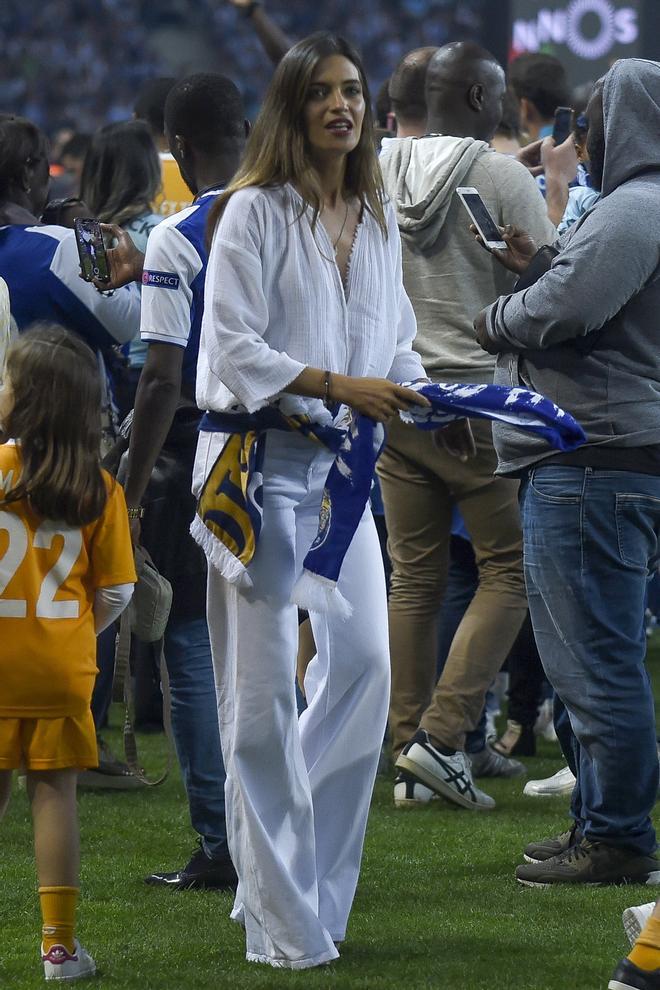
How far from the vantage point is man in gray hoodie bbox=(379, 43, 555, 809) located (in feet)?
15.7

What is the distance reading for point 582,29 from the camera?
986 cm

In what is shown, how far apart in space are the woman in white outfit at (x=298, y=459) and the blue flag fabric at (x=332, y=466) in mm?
32

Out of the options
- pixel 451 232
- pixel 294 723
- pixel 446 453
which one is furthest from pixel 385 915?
pixel 451 232

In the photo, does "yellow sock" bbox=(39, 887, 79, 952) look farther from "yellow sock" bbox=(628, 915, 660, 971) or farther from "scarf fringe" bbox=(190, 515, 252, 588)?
"yellow sock" bbox=(628, 915, 660, 971)

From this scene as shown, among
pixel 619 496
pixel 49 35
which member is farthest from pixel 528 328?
pixel 49 35

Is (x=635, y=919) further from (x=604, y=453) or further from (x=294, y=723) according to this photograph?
(x=604, y=453)

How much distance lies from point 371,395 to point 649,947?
109 centimetres

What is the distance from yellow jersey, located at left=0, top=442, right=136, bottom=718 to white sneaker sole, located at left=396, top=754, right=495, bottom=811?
1.90 metres

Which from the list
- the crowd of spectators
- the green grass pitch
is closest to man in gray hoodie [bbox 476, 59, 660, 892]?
the green grass pitch

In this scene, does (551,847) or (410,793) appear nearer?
(551,847)

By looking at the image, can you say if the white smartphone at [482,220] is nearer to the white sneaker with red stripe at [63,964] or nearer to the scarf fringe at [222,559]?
the scarf fringe at [222,559]

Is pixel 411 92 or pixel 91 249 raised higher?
pixel 411 92

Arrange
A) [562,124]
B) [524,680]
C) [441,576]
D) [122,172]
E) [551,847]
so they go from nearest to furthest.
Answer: [551,847], [441,576], [122,172], [562,124], [524,680]

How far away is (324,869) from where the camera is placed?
125 inches
